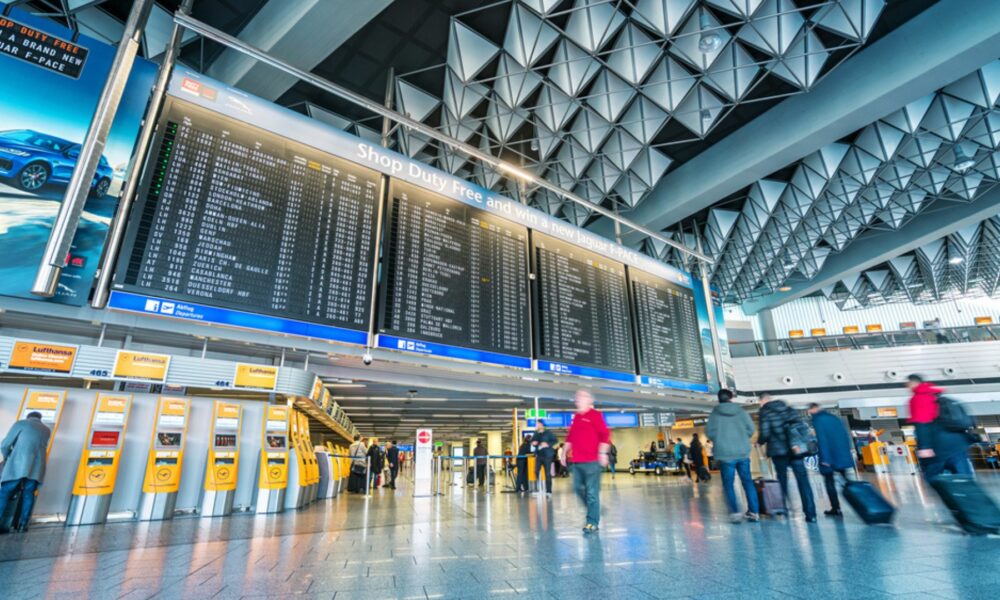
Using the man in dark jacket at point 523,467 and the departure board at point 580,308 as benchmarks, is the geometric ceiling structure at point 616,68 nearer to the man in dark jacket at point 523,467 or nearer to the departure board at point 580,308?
the departure board at point 580,308

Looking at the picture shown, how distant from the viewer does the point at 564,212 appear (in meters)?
19.0

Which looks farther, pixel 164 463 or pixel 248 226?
pixel 248 226

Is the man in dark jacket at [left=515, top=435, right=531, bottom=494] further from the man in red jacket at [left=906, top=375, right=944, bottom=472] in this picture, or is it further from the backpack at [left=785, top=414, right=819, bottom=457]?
the man in red jacket at [left=906, top=375, right=944, bottom=472]

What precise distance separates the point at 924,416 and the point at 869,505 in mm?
1209

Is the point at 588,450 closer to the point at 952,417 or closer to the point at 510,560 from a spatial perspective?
the point at 510,560

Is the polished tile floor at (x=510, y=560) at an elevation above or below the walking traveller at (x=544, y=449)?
below

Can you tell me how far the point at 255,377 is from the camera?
723 centimetres

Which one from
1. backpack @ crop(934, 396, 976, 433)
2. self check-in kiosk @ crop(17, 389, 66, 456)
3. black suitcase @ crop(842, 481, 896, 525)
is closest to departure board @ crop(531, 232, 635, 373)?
black suitcase @ crop(842, 481, 896, 525)

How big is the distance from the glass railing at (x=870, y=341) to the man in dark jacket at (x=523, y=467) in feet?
71.6

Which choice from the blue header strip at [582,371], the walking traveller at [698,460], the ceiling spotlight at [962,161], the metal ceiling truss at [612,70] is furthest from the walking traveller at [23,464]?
the ceiling spotlight at [962,161]

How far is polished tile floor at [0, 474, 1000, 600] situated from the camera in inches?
103

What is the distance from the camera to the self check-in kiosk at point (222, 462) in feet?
22.1

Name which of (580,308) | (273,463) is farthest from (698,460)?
(273,463)

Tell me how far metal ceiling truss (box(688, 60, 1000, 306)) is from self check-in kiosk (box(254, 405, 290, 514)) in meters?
19.8
